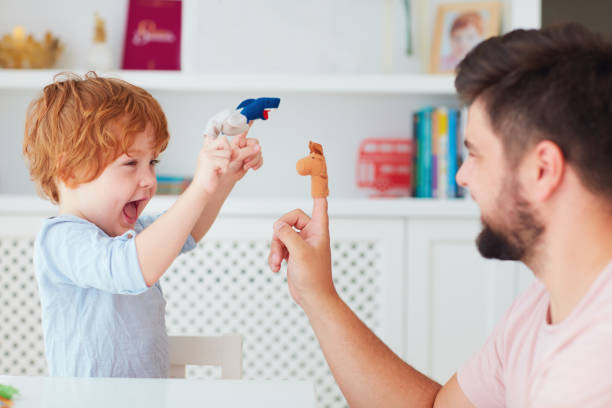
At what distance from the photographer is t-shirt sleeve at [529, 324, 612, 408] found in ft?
2.41

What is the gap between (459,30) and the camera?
7.48ft

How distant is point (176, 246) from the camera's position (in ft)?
3.42

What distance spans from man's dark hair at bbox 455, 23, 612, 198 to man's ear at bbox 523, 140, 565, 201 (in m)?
0.01

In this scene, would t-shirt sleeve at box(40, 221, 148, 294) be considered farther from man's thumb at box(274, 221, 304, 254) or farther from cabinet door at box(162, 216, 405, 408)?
cabinet door at box(162, 216, 405, 408)

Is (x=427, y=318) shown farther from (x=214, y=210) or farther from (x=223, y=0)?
(x=223, y=0)

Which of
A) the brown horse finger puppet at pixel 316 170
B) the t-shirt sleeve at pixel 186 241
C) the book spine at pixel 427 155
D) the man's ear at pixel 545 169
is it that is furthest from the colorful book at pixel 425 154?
the man's ear at pixel 545 169

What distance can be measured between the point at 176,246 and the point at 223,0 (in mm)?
1488

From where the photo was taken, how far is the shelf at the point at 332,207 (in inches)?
82.4

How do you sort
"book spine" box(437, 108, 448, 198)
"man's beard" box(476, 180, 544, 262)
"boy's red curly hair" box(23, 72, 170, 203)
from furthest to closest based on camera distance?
"book spine" box(437, 108, 448, 198)
"boy's red curly hair" box(23, 72, 170, 203)
"man's beard" box(476, 180, 544, 262)

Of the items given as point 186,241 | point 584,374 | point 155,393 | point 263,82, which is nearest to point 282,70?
point 263,82

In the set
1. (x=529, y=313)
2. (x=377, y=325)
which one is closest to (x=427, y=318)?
(x=377, y=325)

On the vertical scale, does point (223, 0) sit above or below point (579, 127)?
above

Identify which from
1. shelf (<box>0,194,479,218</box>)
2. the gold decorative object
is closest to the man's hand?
shelf (<box>0,194,479,218</box>)

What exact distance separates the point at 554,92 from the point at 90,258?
2.33ft
